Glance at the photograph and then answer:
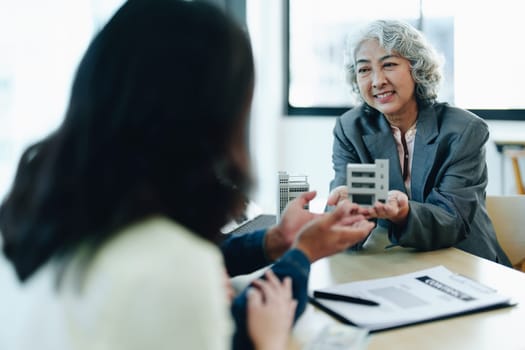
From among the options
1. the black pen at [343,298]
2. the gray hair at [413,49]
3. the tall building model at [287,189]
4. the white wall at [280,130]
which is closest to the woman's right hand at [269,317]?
the black pen at [343,298]

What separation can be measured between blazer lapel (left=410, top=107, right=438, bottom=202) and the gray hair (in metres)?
0.16

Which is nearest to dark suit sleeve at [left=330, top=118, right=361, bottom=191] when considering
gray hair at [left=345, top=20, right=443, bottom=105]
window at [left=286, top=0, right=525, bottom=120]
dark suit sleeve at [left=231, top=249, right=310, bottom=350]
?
Result: gray hair at [left=345, top=20, right=443, bottom=105]

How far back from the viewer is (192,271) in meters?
0.60

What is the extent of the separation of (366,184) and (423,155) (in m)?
0.52

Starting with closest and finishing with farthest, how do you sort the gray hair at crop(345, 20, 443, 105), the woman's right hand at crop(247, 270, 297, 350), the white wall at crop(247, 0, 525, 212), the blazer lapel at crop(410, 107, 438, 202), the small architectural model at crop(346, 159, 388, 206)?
the woman's right hand at crop(247, 270, 297, 350), the small architectural model at crop(346, 159, 388, 206), the blazer lapel at crop(410, 107, 438, 202), the gray hair at crop(345, 20, 443, 105), the white wall at crop(247, 0, 525, 212)

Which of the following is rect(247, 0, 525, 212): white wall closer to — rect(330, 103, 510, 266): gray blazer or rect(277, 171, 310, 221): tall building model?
rect(330, 103, 510, 266): gray blazer

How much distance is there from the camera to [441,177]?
1.85 m

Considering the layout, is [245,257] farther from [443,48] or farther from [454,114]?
[443,48]

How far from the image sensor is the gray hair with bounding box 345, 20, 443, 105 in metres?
2.01

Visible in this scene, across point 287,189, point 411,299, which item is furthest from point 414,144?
point 411,299

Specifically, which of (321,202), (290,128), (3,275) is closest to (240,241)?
(3,275)

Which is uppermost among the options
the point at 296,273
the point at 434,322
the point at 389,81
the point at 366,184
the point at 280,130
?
the point at 389,81

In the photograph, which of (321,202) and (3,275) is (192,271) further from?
(321,202)

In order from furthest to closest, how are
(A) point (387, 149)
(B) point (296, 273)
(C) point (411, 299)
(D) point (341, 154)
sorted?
1. (D) point (341, 154)
2. (A) point (387, 149)
3. (C) point (411, 299)
4. (B) point (296, 273)
